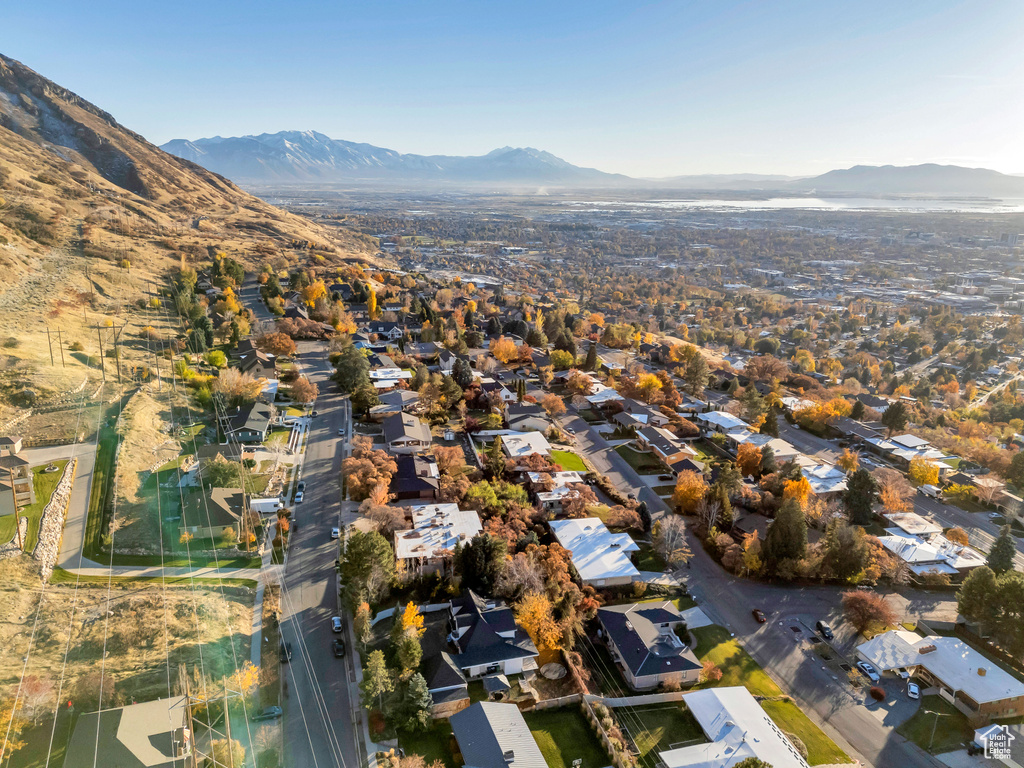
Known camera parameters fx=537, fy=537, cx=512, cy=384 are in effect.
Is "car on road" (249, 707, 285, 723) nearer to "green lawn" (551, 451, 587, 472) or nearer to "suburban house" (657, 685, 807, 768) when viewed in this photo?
"suburban house" (657, 685, 807, 768)

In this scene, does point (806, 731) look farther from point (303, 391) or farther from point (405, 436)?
point (303, 391)

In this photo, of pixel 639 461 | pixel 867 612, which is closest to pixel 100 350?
pixel 639 461

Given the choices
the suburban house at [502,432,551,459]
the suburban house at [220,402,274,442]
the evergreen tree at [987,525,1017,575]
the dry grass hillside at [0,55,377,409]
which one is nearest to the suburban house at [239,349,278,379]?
the suburban house at [220,402,274,442]

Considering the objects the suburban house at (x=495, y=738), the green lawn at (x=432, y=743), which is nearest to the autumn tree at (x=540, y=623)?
the suburban house at (x=495, y=738)

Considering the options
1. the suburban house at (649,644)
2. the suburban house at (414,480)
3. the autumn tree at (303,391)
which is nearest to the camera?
the suburban house at (649,644)

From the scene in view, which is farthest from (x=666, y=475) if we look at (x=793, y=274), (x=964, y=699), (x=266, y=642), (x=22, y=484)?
(x=793, y=274)

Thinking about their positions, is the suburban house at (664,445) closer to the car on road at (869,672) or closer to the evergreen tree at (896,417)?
the car on road at (869,672)
